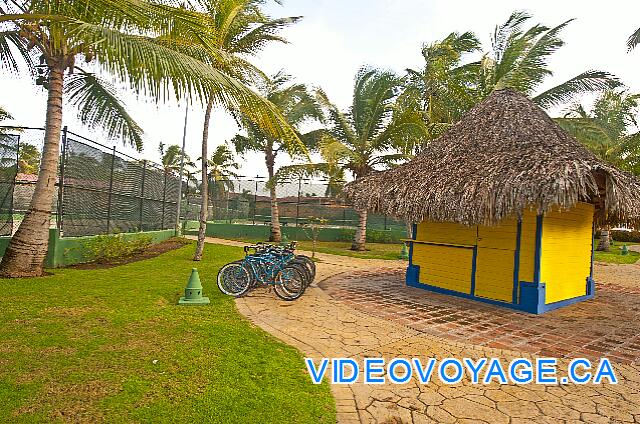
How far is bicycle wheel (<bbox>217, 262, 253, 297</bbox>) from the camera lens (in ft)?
23.8

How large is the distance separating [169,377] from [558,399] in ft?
11.5

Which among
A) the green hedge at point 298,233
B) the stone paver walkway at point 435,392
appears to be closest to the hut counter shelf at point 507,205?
the stone paver walkway at point 435,392

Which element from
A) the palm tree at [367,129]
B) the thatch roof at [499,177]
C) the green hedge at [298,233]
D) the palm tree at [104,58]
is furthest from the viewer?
the green hedge at [298,233]

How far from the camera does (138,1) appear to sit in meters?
4.84

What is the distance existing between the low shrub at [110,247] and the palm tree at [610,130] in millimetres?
16017

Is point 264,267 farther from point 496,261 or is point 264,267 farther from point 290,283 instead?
point 496,261

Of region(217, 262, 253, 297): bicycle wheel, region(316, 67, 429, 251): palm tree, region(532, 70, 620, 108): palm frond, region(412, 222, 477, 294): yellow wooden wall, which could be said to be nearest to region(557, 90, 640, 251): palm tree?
region(532, 70, 620, 108): palm frond

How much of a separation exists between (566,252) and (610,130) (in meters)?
15.5

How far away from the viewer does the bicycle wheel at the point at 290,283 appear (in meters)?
7.14

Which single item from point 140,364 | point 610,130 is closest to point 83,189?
point 140,364

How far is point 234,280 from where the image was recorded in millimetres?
7305

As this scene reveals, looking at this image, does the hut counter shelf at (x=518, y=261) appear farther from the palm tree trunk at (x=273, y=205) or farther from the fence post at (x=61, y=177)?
the palm tree trunk at (x=273, y=205)

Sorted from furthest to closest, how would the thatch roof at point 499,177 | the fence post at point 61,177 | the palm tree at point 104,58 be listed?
the fence post at point 61,177, the thatch roof at point 499,177, the palm tree at point 104,58

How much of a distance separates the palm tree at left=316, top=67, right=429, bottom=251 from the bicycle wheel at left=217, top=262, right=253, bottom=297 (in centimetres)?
823
